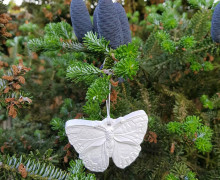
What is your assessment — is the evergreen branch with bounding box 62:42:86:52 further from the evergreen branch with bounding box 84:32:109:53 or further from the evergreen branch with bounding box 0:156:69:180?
the evergreen branch with bounding box 0:156:69:180

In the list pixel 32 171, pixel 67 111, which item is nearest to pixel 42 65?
pixel 67 111

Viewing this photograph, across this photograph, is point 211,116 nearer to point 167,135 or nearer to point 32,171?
point 167,135

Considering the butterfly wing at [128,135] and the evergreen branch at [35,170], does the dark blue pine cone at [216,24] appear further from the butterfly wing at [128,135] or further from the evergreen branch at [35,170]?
the evergreen branch at [35,170]

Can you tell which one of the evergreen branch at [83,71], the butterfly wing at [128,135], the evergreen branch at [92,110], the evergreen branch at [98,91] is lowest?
the butterfly wing at [128,135]

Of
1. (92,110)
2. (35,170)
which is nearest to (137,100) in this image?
(92,110)

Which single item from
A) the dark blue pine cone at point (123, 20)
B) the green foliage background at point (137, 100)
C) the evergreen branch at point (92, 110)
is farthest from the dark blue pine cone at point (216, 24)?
the evergreen branch at point (92, 110)

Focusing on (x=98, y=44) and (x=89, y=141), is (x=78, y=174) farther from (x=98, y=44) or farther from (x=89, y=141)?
(x=98, y=44)
